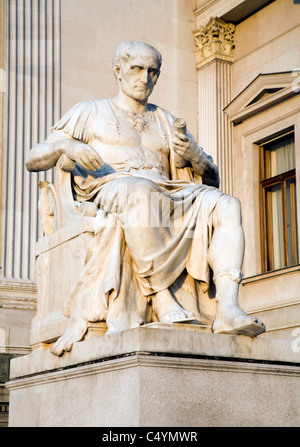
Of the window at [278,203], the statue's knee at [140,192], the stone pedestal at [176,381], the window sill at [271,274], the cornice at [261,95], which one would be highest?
the cornice at [261,95]

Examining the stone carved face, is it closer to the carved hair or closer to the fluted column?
the carved hair

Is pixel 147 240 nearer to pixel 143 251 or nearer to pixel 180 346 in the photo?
pixel 143 251

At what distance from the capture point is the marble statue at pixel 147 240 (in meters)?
5.70

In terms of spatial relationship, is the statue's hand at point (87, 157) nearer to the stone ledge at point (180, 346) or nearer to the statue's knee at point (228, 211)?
the statue's knee at point (228, 211)

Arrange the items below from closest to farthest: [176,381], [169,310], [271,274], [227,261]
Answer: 1. [176,381]
2. [169,310]
3. [227,261]
4. [271,274]

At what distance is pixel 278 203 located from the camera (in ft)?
42.1

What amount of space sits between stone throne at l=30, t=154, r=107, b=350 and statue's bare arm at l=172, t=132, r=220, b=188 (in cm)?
80

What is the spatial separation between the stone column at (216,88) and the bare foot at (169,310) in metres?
7.46

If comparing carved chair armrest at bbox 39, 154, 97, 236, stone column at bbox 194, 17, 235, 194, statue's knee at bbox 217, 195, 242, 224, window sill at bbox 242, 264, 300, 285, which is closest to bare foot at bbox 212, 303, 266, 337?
statue's knee at bbox 217, 195, 242, 224

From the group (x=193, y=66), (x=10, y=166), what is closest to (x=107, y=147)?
(x=10, y=166)

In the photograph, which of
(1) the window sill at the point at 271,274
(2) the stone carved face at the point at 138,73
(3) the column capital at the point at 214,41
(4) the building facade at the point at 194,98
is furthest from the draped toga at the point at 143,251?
(3) the column capital at the point at 214,41

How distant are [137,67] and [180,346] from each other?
2377 millimetres

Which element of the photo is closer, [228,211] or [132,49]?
[228,211]

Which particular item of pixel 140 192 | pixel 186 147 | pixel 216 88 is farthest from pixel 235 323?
pixel 216 88
